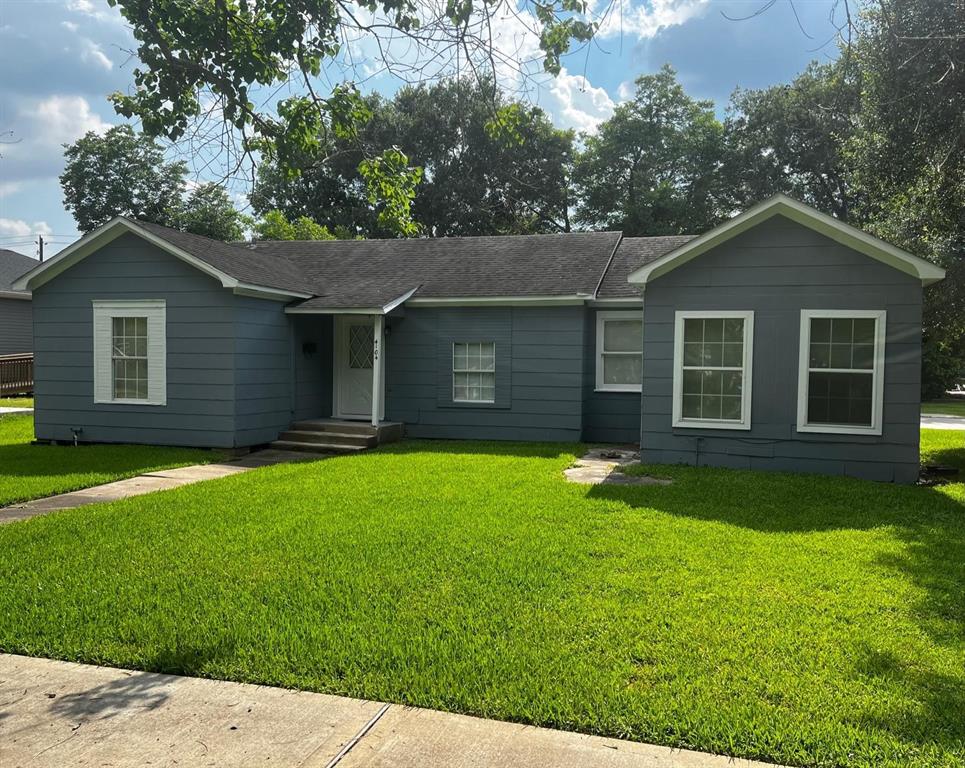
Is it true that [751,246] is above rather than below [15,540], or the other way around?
above

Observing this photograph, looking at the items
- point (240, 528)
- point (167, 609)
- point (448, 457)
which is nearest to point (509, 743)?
point (167, 609)

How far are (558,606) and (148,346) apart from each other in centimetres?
1008

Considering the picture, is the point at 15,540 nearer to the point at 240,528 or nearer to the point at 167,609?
the point at 240,528

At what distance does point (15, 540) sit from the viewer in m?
6.18

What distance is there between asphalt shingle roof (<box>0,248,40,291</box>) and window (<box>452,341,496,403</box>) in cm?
2001

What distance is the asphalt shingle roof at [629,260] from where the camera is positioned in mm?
13322

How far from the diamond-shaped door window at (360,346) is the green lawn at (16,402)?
10.8 metres

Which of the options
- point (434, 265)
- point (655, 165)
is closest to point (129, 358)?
point (434, 265)

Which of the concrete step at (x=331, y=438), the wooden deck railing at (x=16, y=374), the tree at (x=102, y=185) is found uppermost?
the tree at (x=102, y=185)

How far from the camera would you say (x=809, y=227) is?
9.53 metres

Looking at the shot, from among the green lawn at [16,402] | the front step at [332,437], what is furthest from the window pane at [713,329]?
the green lawn at [16,402]

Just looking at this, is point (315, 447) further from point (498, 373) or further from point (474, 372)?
point (498, 373)

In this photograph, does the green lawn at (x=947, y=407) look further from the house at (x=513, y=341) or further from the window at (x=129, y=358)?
the window at (x=129, y=358)

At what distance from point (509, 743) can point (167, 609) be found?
250 cm
